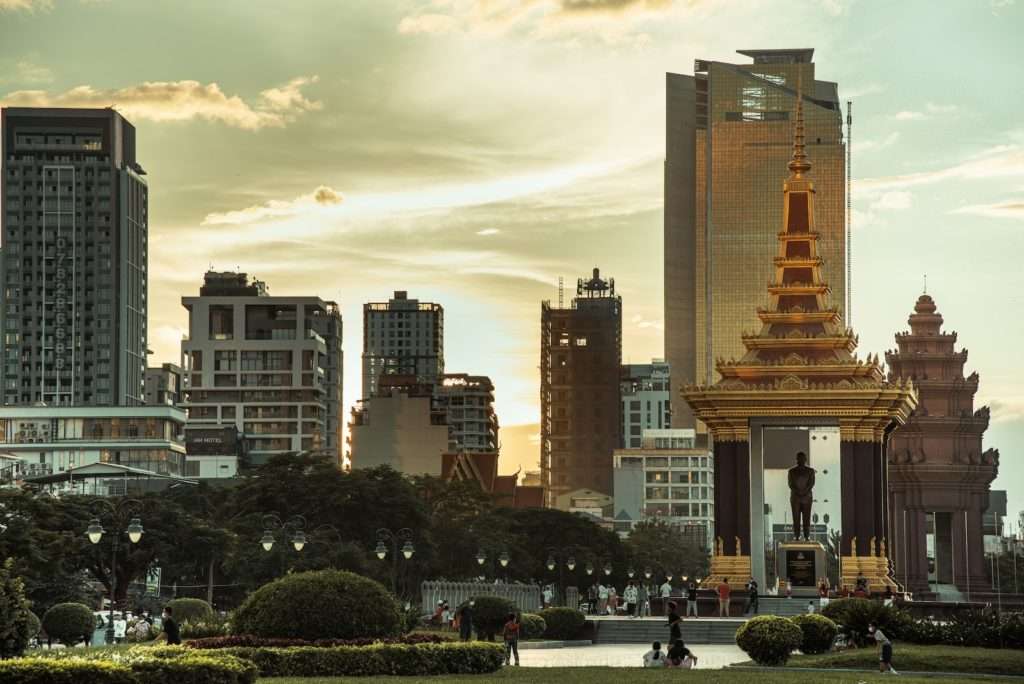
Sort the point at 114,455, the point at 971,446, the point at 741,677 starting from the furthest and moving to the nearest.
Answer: the point at 114,455 → the point at 971,446 → the point at 741,677

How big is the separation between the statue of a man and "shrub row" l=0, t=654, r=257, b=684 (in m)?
51.2

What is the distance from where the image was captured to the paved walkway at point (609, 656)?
5728 cm

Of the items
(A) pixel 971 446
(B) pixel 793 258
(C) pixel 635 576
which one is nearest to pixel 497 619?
(B) pixel 793 258

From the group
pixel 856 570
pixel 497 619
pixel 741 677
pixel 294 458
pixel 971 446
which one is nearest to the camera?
pixel 741 677

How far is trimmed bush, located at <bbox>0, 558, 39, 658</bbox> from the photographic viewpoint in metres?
37.6

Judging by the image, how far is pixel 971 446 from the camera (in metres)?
132

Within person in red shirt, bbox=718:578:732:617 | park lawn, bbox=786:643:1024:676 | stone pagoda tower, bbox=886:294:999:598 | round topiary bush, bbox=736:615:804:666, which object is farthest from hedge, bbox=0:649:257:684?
stone pagoda tower, bbox=886:294:999:598

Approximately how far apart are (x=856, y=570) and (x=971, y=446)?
4799cm

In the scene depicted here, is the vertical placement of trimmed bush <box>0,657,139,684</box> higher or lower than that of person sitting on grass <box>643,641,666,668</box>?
higher

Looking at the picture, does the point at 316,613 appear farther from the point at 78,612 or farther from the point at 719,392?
the point at 719,392

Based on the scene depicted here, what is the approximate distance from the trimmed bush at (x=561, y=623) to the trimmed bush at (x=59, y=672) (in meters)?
39.3

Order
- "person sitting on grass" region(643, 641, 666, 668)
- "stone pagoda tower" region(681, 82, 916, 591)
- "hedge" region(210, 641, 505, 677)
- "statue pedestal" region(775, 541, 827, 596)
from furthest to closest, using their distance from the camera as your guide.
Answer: "stone pagoda tower" region(681, 82, 916, 591) → "statue pedestal" region(775, 541, 827, 596) → "person sitting on grass" region(643, 641, 666, 668) → "hedge" region(210, 641, 505, 677)

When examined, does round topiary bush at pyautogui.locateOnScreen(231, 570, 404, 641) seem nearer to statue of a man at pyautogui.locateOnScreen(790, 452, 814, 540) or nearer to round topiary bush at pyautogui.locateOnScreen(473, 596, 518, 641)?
round topiary bush at pyautogui.locateOnScreen(473, 596, 518, 641)

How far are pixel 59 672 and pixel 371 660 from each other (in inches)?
464
